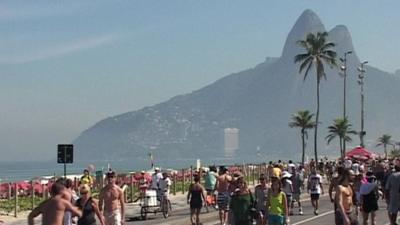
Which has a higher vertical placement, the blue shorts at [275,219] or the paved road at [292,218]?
the blue shorts at [275,219]

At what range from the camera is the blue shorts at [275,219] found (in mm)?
16047

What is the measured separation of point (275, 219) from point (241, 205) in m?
0.68

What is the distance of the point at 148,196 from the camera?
28.8 metres

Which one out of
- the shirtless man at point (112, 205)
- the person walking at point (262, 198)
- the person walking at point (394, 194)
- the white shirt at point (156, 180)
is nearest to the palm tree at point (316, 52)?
the white shirt at point (156, 180)

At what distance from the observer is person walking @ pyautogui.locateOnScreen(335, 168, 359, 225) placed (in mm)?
14461

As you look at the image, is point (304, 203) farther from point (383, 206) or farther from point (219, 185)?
point (219, 185)

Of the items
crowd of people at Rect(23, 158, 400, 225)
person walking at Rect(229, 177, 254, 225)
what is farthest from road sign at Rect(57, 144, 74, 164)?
person walking at Rect(229, 177, 254, 225)

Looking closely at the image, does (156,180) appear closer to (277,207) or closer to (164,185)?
(164,185)

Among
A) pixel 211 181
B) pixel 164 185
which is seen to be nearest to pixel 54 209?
pixel 164 185

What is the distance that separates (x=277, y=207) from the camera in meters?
16.0

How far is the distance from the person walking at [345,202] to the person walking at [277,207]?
4.44 feet

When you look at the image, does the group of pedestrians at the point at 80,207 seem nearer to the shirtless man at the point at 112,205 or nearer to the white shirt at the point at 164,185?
the shirtless man at the point at 112,205

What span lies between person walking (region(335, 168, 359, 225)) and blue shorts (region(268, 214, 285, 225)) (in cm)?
142

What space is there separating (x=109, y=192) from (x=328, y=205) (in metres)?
16.7
